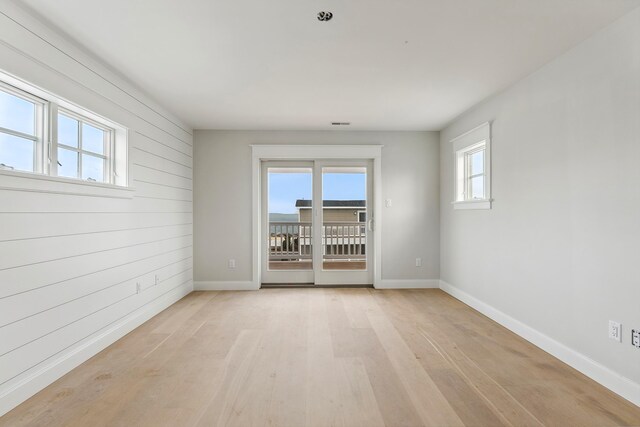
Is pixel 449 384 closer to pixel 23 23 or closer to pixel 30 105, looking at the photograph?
pixel 30 105

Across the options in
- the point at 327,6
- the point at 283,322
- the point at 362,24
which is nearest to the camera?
the point at 327,6

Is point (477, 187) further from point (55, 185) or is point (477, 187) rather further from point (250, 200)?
point (55, 185)

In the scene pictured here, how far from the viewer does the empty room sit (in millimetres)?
1990

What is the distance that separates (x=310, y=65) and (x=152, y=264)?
8.71ft

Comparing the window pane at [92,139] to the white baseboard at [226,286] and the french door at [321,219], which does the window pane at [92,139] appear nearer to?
the french door at [321,219]

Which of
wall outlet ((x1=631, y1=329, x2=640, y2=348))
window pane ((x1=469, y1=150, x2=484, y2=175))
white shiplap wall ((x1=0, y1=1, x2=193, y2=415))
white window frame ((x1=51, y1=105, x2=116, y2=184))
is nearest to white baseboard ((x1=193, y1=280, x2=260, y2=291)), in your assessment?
white shiplap wall ((x1=0, y1=1, x2=193, y2=415))

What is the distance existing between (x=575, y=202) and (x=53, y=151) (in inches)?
149

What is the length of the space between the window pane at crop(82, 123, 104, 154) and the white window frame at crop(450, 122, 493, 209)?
3.84m

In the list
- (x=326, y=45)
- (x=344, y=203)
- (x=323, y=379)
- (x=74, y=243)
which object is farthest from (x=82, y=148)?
(x=344, y=203)

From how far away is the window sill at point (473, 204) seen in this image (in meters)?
3.62

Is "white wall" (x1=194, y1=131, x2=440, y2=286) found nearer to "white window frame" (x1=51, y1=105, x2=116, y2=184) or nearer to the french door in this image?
the french door

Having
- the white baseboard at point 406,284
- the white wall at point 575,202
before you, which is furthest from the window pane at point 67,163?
the white baseboard at point 406,284

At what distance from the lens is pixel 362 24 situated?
2.18m

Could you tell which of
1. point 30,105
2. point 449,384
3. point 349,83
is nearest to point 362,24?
point 349,83
